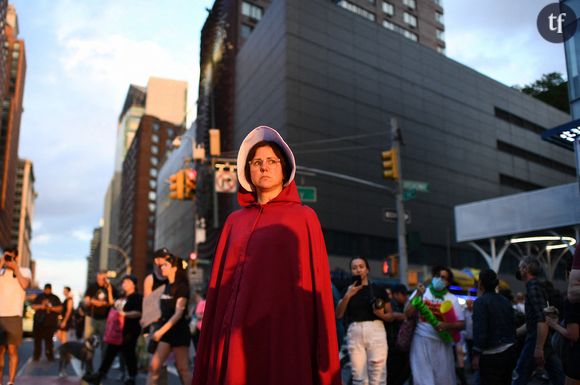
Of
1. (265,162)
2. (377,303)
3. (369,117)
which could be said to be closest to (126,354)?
(377,303)

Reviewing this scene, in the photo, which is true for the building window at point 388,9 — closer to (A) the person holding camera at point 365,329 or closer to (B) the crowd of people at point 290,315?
(B) the crowd of people at point 290,315

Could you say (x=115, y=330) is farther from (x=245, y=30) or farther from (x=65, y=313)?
(x=245, y=30)

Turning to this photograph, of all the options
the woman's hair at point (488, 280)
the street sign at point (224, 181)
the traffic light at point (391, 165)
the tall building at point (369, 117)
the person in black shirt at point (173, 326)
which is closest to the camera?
the woman's hair at point (488, 280)

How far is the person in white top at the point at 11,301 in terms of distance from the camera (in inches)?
292

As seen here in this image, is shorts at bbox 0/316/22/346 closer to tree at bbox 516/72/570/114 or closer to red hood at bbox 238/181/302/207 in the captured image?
red hood at bbox 238/181/302/207

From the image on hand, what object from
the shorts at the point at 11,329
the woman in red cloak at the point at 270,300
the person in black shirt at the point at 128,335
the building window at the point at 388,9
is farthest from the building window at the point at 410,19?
the woman in red cloak at the point at 270,300

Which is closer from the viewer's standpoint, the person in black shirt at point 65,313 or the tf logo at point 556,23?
the tf logo at point 556,23

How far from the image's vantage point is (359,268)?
6.54 m

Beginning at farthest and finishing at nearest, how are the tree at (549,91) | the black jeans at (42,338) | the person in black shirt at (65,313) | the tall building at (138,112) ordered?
the tall building at (138,112) → the tree at (549,91) → the person in black shirt at (65,313) → the black jeans at (42,338)

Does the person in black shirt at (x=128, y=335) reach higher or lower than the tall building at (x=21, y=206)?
lower

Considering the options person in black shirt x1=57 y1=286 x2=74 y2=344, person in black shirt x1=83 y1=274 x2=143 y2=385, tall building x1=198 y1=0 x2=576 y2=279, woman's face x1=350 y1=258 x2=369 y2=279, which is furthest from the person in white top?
tall building x1=198 y1=0 x2=576 y2=279

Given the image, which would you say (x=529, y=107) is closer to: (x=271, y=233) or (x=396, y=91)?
(x=396, y=91)

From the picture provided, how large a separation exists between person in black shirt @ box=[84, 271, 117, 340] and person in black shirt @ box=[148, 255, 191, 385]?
4553mm

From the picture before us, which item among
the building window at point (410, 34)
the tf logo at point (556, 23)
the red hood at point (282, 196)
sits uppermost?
the building window at point (410, 34)
